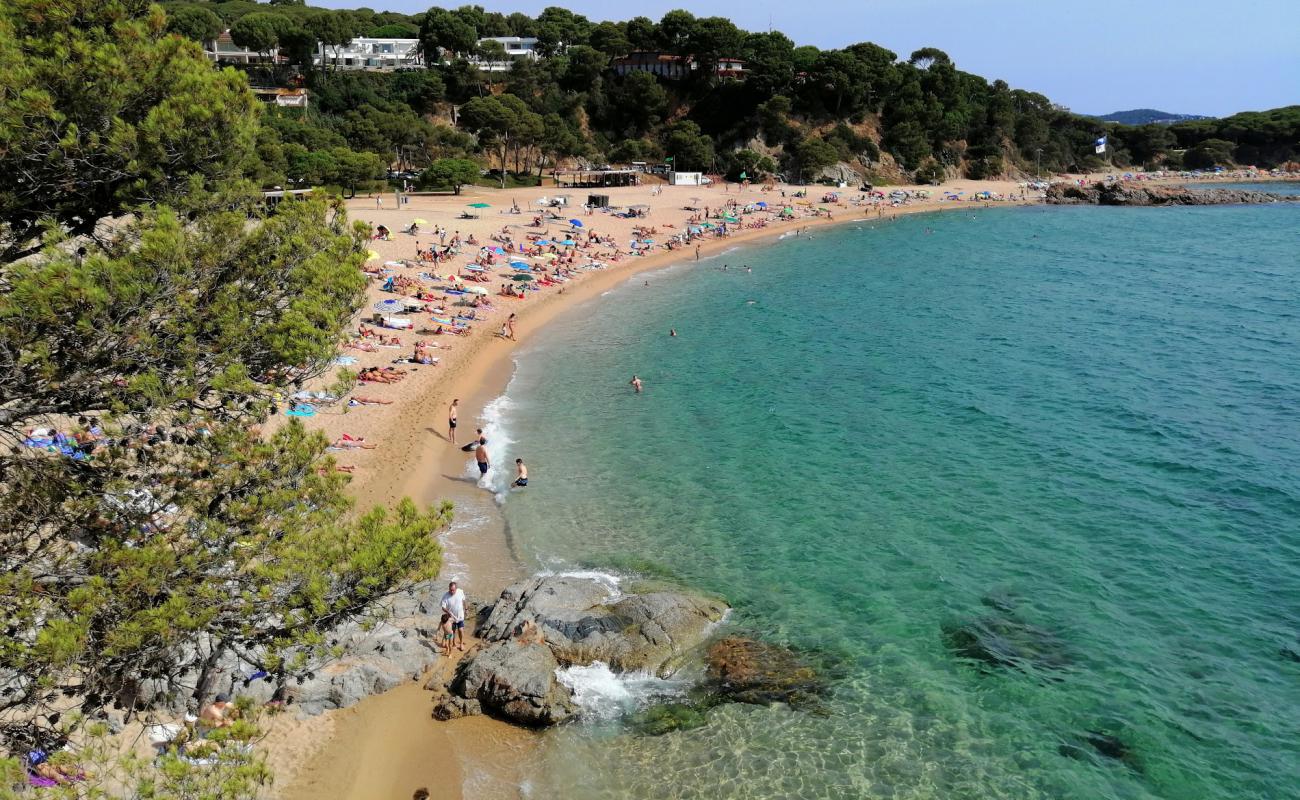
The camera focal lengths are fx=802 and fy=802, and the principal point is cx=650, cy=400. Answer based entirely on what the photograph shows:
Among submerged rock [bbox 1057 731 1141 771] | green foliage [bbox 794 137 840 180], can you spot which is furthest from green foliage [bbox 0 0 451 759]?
green foliage [bbox 794 137 840 180]

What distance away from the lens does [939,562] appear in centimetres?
1916

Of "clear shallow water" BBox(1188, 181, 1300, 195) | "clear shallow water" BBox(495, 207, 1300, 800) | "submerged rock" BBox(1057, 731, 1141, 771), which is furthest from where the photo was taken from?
"clear shallow water" BBox(1188, 181, 1300, 195)

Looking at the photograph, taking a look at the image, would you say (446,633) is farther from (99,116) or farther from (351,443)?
(99,116)

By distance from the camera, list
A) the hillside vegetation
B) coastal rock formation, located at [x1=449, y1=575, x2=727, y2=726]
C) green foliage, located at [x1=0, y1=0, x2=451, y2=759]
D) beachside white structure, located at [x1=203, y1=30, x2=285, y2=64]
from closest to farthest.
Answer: green foliage, located at [x1=0, y1=0, x2=451, y2=759]
coastal rock formation, located at [x1=449, y1=575, x2=727, y2=726]
the hillside vegetation
beachside white structure, located at [x1=203, y1=30, x2=285, y2=64]

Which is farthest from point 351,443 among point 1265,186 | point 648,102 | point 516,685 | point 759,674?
point 1265,186

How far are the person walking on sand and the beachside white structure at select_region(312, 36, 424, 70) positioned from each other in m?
104

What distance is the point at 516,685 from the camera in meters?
14.1

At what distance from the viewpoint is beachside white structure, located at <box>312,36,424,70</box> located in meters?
105

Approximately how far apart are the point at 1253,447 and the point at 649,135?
302ft

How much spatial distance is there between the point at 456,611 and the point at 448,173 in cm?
6017

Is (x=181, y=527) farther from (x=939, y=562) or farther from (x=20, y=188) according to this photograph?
(x=939, y=562)

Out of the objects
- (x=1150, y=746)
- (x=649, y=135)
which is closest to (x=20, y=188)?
(x=1150, y=746)

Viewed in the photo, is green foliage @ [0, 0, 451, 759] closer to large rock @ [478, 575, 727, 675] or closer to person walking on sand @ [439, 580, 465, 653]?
person walking on sand @ [439, 580, 465, 653]

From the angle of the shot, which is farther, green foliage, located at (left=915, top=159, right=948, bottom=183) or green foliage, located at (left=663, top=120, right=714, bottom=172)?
green foliage, located at (left=915, top=159, right=948, bottom=183)
